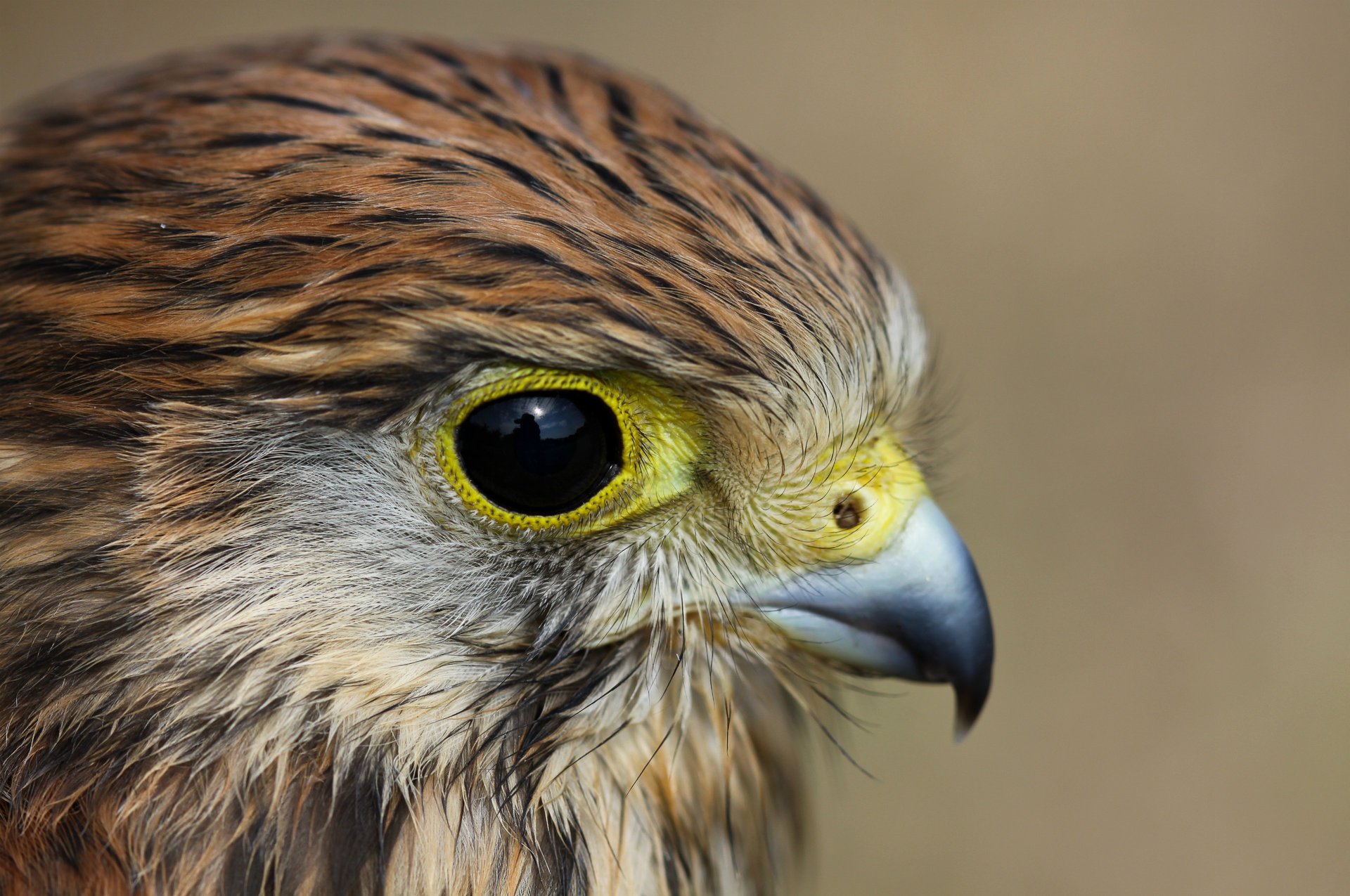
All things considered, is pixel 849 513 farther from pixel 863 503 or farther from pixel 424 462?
pixel 424 462

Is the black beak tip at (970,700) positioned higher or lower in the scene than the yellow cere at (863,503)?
lower

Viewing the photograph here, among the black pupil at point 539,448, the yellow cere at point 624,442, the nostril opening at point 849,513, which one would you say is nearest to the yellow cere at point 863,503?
the nostril opening at point 849,513

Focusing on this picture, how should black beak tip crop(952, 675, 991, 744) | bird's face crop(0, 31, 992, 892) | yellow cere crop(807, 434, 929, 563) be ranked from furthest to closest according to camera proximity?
black beak tip crop(952, 675, 991, 744)
yellow cere crop(807, 434, 929, 563)
bird's face crop(0, 31, 992, 892)

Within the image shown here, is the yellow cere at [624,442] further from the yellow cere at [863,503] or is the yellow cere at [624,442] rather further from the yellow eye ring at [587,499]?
the yellow cere at [863,503]

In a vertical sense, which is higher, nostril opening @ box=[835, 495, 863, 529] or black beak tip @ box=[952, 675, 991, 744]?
nostril opening @ box=[835, 495, 863, 529]

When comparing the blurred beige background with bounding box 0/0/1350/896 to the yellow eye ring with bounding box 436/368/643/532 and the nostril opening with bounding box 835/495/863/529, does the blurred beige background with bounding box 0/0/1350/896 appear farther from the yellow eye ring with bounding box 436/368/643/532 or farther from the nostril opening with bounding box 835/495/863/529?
the yellow eye ring with bounding box 436/368/643/532

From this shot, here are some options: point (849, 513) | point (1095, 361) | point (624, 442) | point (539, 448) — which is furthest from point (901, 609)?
point (1095, 361)

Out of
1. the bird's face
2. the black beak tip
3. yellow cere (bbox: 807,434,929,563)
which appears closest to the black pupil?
the bird's face
